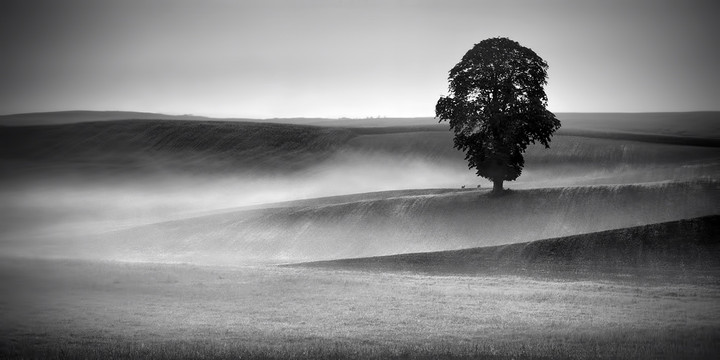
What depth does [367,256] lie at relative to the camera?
36.5 meters

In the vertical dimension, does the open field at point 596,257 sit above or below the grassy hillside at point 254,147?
below

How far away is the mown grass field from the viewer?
50.5ft

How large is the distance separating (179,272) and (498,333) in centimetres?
1723

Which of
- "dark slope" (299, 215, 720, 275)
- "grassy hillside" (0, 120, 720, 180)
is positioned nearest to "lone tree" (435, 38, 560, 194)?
"dark slope" (299, 215, 720, 275)

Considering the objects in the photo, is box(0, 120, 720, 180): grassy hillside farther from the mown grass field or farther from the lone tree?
the mown grass field

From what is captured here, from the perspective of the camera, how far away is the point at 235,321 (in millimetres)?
19281

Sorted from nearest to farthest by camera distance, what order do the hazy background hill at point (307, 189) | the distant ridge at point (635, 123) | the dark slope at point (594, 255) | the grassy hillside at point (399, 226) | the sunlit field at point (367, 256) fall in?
the sunlit field at point (367, 256) < the dark slope at point (594, 255) < the grassy hillside at point (399, 226) < the hazy background hill at point (307, 189) < the distant ridge at point (635, 123)

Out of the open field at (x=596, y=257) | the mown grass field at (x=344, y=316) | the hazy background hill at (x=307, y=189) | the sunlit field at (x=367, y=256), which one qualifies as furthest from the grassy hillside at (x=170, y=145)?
the mown grass field at (x=344, y=316)

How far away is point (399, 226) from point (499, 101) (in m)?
10.2

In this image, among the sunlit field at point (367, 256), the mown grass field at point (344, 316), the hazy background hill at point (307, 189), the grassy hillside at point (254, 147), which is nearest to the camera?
the mown grass field at point (344, 316)

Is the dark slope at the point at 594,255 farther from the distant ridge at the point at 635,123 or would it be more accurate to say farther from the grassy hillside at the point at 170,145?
the distant ridge at the point at 635,123

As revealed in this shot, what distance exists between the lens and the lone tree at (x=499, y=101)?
40.8 metres

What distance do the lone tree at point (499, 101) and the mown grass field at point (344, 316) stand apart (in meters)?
14.5

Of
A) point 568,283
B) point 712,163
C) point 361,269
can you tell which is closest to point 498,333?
point 568,283
